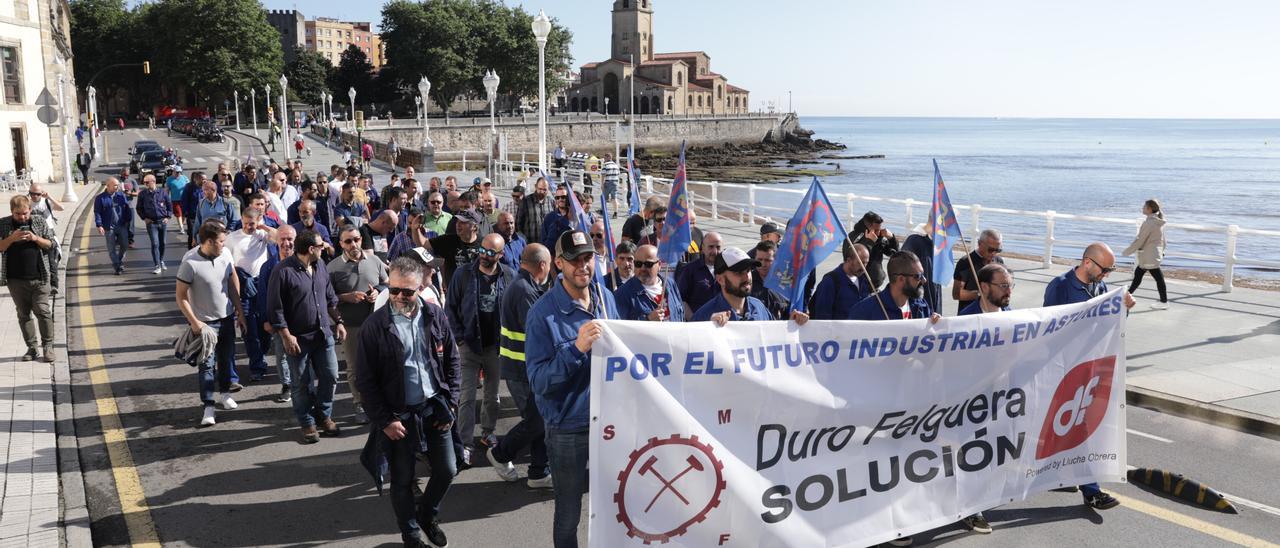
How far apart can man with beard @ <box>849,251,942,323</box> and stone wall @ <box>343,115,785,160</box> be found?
58422mm

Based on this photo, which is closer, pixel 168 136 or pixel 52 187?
pixel 52 187

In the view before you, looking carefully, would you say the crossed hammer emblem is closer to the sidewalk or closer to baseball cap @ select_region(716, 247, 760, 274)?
baseball cap @ select_region(716, 247, 760, 274)

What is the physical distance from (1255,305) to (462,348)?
37.5 feet

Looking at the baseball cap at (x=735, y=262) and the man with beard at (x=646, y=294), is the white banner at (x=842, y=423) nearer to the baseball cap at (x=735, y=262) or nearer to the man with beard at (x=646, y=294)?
the baseball cap at (x=735, y=262)

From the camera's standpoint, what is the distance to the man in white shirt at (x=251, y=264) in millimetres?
9148

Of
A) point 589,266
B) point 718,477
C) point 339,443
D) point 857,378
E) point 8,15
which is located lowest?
point 339,443

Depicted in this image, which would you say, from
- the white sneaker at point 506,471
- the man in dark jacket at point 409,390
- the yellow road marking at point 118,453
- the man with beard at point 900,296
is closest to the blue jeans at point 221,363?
the yellow road marking at point 118,453

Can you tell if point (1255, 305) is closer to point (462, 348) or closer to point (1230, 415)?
point (1230, 415)

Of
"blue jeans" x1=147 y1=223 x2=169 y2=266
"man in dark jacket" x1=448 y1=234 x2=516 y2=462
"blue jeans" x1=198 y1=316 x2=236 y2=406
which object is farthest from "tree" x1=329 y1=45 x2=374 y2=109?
"man in dark jacket" x1=448 y1=234 x2=516 y2=462

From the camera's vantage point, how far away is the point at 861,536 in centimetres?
495

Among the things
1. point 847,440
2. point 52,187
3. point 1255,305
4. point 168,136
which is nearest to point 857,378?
point 847,440

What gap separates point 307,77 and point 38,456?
112 m

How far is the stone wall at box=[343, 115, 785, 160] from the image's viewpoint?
86.3 metres

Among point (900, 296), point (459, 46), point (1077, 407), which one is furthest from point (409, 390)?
point (459, 46)
